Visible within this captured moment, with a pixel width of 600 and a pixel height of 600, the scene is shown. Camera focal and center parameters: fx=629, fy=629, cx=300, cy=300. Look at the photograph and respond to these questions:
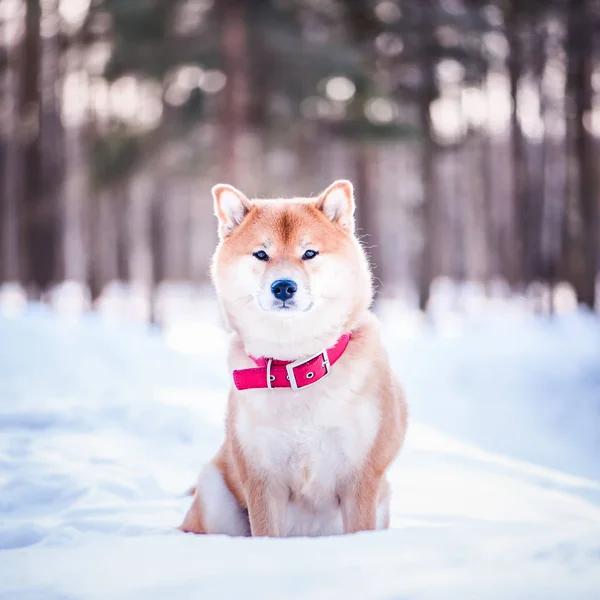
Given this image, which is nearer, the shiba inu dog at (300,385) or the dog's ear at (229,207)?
the shiba inu dog at (300,385)

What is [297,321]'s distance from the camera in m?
2.96

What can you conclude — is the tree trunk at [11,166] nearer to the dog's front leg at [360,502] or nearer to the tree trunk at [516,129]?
the tree trunk at [516,129]

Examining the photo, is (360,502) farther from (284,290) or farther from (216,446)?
(216,446)

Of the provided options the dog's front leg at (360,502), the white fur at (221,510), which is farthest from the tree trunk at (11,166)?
the dog's front leg at (360,502)

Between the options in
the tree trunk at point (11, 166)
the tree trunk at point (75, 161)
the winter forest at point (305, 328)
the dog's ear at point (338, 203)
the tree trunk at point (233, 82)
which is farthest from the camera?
the tree trunk at point (11, 166)

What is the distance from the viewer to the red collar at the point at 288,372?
9.32 ft

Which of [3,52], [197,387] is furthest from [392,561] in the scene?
[3,52]

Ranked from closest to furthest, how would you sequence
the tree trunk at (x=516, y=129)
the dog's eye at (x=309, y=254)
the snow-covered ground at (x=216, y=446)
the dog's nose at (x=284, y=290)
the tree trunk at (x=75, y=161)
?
the snow-covered ground at (x=216, y=446), the dog's nose at (x=284, y=290), the dog's eye at (x=309, y=254), the tree trunk at (x=516, y=129), the tree trunk at (x=75, y=161)

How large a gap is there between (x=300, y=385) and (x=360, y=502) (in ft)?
1.96

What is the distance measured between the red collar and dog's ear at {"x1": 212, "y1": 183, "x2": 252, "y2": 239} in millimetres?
825

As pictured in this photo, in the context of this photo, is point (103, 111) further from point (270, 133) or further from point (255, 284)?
point (255, 284)

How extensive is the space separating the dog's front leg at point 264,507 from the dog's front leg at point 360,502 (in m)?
0.30

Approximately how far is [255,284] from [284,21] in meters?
8.11

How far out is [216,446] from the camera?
220 inches
